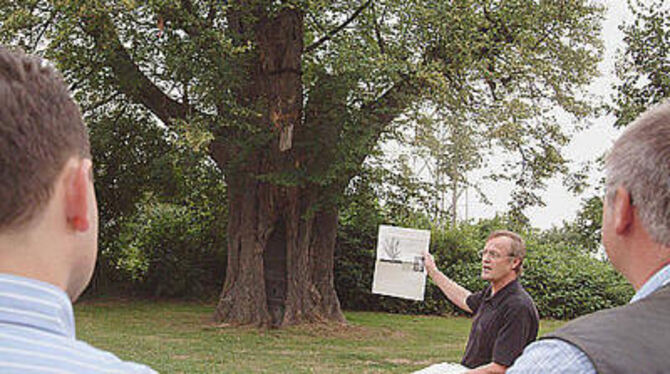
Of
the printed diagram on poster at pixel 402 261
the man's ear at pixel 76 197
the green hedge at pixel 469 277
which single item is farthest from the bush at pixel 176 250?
Result: the man's ear at pixel 76 197

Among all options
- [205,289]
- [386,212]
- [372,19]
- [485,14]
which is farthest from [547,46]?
[205,289]

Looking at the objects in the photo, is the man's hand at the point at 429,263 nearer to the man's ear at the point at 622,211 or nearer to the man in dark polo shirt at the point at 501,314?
the man in dark polo shirt at the point at 501,314

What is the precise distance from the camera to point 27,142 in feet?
3.52

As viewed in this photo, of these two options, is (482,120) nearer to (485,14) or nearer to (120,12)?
(485,14)

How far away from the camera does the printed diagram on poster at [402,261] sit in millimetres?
6289

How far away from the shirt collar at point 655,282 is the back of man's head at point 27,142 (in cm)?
120

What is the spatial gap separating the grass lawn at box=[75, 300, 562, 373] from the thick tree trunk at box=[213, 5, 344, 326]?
2.43 ft

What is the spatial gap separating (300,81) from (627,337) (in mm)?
→ 13877

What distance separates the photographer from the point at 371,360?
1200 centimetres

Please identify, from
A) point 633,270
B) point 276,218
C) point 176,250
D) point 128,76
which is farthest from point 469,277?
point 633,270

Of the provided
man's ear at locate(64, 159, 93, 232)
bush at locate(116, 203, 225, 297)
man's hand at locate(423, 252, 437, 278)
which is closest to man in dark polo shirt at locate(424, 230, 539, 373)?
man's hand at locate(423, 252, 437, 278)

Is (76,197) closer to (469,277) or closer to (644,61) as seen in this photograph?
(644,61)

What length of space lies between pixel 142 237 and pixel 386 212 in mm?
8459

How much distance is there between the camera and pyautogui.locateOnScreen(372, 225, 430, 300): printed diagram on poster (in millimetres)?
6289
